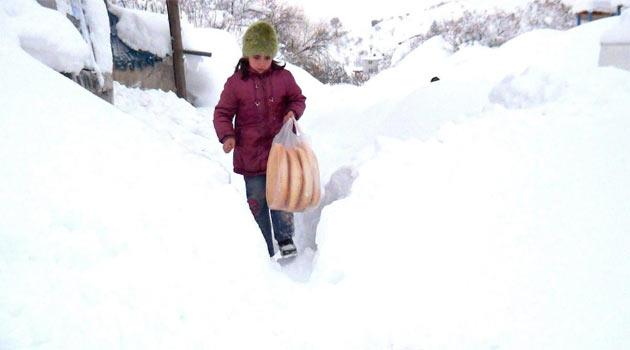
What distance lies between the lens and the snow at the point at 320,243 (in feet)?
3.90

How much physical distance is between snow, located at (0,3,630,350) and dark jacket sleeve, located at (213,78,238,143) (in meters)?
0.38

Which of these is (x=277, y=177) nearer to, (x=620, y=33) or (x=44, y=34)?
(x=44, y=34)

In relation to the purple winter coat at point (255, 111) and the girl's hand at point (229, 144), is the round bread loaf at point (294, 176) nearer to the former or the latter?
the purple winter coat at point (255, 111)

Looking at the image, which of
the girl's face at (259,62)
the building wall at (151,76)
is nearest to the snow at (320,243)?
the girl's face at (259,62)

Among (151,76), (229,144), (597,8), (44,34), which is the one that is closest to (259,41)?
(229,144)

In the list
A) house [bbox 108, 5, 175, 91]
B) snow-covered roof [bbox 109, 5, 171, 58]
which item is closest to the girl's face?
house [bbox 108, 5, 175, 91]

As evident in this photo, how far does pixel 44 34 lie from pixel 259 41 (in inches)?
45.1

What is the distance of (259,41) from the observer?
2512mm

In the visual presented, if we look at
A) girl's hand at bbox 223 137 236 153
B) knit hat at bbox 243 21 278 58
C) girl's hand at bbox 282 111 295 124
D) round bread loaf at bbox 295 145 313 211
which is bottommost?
round bread loaf at bbox 295 145 313 211

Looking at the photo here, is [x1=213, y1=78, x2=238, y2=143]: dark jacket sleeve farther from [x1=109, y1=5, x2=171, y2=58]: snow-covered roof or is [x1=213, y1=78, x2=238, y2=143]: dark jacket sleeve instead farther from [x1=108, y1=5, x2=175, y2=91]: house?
[x1=109, y1=5, x2=171, y2=58]: snow-covered roof

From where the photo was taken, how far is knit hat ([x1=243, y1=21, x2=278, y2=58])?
251 centimetres

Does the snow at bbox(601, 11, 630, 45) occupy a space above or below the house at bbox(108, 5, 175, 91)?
above

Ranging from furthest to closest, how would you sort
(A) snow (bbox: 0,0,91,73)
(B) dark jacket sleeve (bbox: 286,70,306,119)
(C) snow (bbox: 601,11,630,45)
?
Answer: 1. (C) snow (bbox: 601,11,630,45)
2. (B) dark jacket sleeve (bbox: 286,70,306,119)
3. (A) snow (bbox: 0,0,91,73)

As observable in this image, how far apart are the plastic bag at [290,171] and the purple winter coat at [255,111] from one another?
0.38 feet
